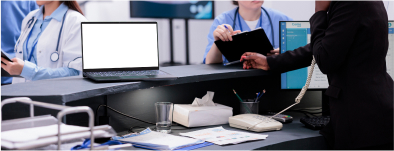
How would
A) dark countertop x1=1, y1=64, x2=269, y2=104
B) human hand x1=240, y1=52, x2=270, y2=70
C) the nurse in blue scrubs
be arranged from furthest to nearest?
the nurse in blue scrubs, human hand x1=240, y1=52, x2=270, y2=70, dark countertop x1=1, y1=64, x2=269, y2=104

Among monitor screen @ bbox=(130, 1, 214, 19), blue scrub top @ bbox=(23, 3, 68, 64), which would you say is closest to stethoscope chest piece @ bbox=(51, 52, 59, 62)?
blue scrub top @ bbox=(23, 3, 68, 64)

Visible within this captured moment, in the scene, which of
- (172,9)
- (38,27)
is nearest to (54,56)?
(38,27)

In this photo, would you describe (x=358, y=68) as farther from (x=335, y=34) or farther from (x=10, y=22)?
(x=10, y=22)

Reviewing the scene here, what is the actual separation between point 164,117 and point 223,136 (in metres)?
0.24

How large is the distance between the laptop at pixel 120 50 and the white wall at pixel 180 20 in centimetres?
205

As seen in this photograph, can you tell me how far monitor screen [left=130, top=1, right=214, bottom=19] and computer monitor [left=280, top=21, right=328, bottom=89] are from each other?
245 cm

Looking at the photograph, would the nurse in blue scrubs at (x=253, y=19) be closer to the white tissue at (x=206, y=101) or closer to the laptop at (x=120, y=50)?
the white tissue at (x=206, y=101)

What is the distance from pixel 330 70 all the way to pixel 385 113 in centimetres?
21

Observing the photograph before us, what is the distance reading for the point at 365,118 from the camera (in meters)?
1.15

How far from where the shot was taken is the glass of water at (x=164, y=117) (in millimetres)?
1370

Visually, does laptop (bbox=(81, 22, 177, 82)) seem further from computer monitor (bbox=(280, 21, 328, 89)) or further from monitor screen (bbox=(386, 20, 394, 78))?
monitor screen (bbox=(386, 20, 394, 78))

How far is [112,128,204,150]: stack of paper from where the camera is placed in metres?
1.14

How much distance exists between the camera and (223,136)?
4.28 feet

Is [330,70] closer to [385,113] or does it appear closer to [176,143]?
[385,113]
